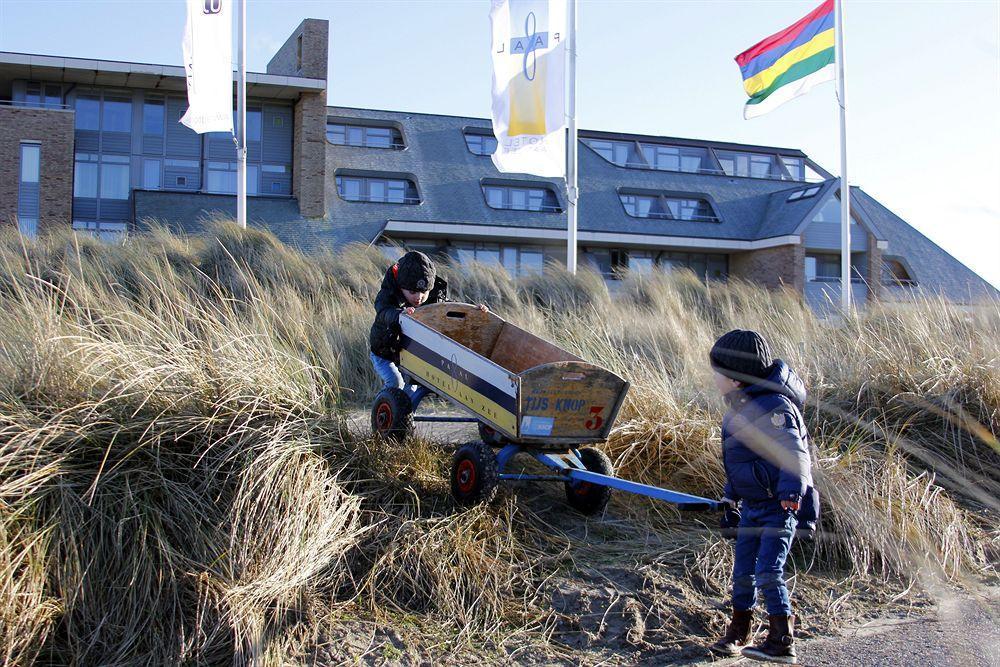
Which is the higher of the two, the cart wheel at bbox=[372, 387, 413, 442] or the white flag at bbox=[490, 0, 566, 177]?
the white flag at bbox=[490, 0, 566, 177]

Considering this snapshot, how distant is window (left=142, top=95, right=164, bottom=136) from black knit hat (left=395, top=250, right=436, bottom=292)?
28.5m

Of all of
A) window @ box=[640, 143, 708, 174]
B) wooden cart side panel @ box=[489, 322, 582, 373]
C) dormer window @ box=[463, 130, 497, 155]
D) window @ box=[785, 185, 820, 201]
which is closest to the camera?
wooden cart side panel @ box=[489, 322, 582, 373]

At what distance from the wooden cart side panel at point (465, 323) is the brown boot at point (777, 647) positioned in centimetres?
314

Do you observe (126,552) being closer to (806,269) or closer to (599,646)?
(599,646)

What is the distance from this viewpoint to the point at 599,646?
15.9 feet

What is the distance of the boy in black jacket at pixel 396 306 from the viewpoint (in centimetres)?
659

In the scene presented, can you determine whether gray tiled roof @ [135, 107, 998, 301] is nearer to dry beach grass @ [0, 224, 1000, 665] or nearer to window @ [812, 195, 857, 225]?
window @ [812, 195, 857, 225]

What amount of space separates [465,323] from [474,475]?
1.94m

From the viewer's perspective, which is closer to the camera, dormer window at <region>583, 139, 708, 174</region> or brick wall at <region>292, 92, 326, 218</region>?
brick wall at <region>292, 92, 326, 218</region>

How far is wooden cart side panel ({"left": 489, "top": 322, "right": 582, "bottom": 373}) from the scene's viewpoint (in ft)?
21.5

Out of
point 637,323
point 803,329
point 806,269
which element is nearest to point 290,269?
point 637,323

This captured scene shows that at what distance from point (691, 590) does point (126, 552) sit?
3225 millimetres

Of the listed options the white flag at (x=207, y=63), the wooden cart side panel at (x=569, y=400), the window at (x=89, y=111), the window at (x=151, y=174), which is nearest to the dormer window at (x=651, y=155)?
the window at (x=151, y=174)

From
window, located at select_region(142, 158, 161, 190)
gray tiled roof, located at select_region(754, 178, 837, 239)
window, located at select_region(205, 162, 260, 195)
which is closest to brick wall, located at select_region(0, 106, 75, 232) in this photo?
window, located at select_region(142, 158, 161, 190)
